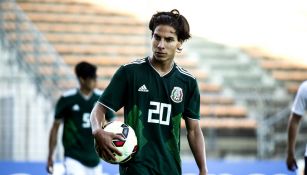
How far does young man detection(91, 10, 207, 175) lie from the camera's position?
417 centimetres

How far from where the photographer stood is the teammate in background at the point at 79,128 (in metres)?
7.34

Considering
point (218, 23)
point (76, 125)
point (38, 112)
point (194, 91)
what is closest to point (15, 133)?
point (38, 112)

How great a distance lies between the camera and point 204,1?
14.4 m

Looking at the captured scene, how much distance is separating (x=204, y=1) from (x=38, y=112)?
15.3ft

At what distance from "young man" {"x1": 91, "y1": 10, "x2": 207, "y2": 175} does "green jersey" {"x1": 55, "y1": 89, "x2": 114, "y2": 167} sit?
10.3ft

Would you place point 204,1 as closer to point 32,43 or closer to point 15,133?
point 32,43

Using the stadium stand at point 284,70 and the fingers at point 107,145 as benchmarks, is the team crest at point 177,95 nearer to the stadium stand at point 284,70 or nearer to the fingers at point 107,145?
the fingers at point 107,145

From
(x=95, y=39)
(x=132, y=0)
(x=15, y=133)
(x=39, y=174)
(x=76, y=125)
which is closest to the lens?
(x=76, y=125)

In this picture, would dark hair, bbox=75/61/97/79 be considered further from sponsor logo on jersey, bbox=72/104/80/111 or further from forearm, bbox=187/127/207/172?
forearm, bbox=187/127/207/172

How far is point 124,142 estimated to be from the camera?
3951mm

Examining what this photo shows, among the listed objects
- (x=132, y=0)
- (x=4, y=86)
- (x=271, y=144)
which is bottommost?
(x=271, y=144)

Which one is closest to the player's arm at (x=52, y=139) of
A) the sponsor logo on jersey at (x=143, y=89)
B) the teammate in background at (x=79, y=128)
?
the teammate in background at (x=79, y=128)

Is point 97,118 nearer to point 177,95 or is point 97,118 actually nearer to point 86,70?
point 177,95

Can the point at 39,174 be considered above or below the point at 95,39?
below
